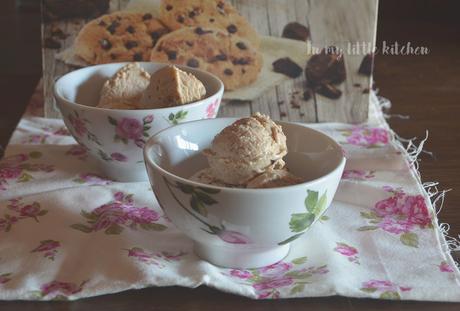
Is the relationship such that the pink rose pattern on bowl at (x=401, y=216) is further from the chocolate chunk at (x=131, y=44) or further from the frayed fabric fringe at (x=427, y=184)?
the chocolate chunk at (x=131, y=44)

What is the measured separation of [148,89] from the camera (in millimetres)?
712

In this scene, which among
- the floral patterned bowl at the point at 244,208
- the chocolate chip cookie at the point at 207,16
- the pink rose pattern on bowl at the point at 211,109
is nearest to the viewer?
the floral patterned bowl at the point at 244,208

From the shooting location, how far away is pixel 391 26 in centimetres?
141

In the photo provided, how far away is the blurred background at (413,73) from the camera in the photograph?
2.67ft

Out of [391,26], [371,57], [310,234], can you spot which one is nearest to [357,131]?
[371,57]

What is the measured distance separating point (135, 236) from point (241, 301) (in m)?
0.14

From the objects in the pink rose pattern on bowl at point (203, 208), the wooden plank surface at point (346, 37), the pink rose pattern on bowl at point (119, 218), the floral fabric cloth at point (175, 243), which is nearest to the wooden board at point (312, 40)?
the wooden plank surface at point (346, 37)

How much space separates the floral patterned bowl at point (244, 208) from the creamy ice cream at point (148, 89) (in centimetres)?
12

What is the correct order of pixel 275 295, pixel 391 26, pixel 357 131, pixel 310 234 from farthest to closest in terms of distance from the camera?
pixel 391 26 < pixel 357 131 < pixel 310 234 < pixel 275 295

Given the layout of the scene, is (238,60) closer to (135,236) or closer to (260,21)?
(260,21)

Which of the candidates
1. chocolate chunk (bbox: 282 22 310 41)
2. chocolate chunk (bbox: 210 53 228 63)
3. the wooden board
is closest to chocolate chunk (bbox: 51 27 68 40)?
the wooden board

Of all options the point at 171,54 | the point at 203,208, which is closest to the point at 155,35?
the point at 171,54

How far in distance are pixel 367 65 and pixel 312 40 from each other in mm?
88

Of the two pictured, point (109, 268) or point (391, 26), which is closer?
point (109, 268)
